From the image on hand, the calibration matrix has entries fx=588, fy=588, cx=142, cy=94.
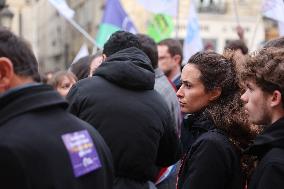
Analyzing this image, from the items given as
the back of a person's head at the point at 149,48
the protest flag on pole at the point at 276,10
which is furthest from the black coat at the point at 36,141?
the protest flag on pole at the point at 276,10

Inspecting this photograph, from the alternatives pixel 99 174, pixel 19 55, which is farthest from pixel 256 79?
pixel 19 55

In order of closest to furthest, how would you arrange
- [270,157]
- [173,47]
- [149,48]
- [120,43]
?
[270,157] → [120,43] → [149,48] → [173,47]

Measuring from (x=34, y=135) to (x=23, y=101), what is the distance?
14 cm

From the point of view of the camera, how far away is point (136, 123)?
3.49 m

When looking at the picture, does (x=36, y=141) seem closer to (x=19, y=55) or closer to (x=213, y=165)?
(x=19, y=55)

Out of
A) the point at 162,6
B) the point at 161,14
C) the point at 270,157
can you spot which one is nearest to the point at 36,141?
the point at 270,157

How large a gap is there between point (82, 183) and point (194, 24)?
7324 millimetres

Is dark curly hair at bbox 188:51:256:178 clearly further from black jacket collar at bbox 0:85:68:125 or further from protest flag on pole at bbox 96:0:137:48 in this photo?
protest flag on pole at bbox 96:0:137:48

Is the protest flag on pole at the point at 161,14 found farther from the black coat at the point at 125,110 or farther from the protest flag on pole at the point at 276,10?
the black coat at the point at 125,110

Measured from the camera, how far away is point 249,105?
9.27 ft

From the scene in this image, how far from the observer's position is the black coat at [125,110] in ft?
11.2

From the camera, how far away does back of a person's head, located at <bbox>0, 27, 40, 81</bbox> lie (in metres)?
2.18

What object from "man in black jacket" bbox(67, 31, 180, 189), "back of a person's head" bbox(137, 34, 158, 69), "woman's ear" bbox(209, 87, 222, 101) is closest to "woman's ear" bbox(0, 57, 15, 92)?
"man in black jacket" bbox(67, 31, 180, 189)

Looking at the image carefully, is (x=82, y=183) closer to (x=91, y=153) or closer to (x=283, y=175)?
(x=91, y=153)
